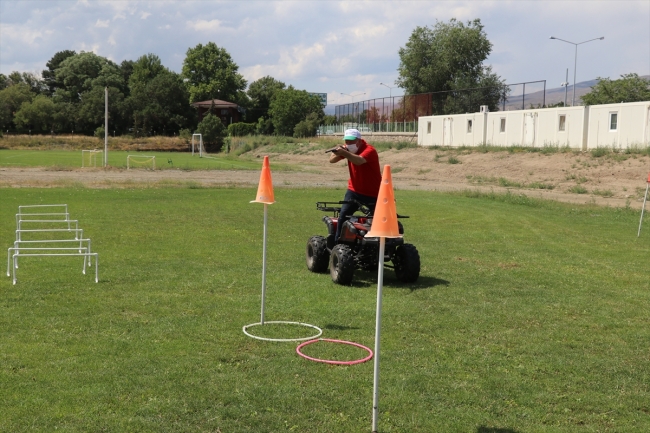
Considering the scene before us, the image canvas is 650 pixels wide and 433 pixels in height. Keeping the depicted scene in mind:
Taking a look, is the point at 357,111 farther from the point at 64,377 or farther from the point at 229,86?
the point at 64,377

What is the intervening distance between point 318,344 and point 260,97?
446 feet

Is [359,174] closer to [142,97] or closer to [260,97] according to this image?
[142,97]

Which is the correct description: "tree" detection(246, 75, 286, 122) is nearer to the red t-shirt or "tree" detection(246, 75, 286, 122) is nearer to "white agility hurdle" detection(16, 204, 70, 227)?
"white agility hurdle" detection(16, 204, 70, 227)

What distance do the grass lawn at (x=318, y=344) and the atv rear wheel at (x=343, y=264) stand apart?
0.82ft

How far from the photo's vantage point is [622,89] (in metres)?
84.7

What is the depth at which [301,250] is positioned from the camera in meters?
15.4

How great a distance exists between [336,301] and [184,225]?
33.2ft

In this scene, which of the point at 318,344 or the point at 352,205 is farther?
the point at 352,205

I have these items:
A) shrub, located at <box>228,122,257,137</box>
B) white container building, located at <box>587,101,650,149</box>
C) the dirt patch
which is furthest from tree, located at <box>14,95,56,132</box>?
white container building, located at <box>587,101,650,149</box>

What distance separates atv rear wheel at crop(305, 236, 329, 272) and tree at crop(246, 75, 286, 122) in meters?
125

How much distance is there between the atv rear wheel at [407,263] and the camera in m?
11.6

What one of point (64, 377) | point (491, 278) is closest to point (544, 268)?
point (491, 278)

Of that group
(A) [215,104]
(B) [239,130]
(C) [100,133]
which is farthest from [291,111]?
(C) [100,133]

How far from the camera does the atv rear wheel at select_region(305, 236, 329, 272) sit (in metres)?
12.5
